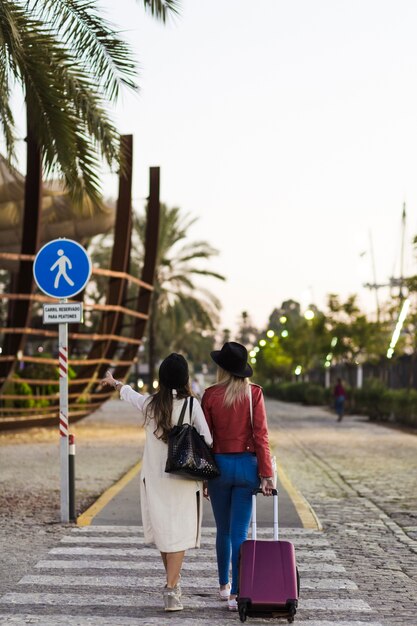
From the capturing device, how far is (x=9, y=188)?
27.9 m

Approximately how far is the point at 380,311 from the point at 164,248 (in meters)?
9.88

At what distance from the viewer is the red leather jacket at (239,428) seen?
23.6ft

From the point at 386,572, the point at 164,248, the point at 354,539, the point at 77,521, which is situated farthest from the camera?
the point at 164,248

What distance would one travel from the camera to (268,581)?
6.80 m

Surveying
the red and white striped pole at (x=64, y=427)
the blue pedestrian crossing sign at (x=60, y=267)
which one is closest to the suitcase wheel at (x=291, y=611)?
the red and white striped pole at (x=64, y=427)

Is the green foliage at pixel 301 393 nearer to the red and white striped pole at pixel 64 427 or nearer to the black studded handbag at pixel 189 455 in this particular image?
the red and white striped pole at pixel 64 427

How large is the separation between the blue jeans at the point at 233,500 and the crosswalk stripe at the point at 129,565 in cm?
175

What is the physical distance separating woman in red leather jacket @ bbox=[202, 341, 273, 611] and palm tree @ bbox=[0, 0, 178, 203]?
20.0 feet

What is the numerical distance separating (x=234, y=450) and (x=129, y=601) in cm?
130

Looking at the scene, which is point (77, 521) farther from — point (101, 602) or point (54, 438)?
point (54, 438)

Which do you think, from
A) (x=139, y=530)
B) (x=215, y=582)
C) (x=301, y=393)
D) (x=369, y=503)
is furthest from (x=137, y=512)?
(x=301, y=393)

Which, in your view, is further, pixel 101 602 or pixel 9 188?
pixel 9 188

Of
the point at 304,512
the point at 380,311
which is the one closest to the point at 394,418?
the point at 380,311

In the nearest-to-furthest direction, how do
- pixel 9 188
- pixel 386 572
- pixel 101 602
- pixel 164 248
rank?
pixel 101 602
pixel 386 572
pixel 9 188
pixel 164 248
